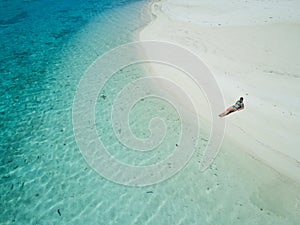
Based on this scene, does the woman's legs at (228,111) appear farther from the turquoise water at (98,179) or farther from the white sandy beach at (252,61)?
the turquoise water at (98,179)

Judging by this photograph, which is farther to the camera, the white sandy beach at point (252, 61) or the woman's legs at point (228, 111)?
the woman's legs at point (228, 111)

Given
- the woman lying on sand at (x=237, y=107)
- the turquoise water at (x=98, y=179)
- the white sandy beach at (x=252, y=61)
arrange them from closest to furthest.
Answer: the turquoise water at (x=98, y=179)
the white sandy beach at (x=252, y=61)
the woman lying on sand at (x=237, y=107)

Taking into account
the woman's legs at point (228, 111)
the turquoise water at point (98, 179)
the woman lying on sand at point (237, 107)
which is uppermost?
the woman lying on sand at point (237, 107)

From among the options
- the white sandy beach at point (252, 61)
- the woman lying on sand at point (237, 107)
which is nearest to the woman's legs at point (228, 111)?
the woman lying on sand at point (237, 107)

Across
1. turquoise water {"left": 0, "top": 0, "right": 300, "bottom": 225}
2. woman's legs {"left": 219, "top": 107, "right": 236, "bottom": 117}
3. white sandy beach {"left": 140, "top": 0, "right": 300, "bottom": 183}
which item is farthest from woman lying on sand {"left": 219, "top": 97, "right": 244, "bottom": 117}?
turquoise water {"left": 0, "top": 0, "right": 300, "bottom": 225}

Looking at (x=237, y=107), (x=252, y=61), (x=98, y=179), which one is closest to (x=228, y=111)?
(x=237, y=107)

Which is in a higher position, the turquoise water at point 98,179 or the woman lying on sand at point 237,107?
the woman lying on sand at point 237,107

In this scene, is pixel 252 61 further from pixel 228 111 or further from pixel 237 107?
pixel 228 111
